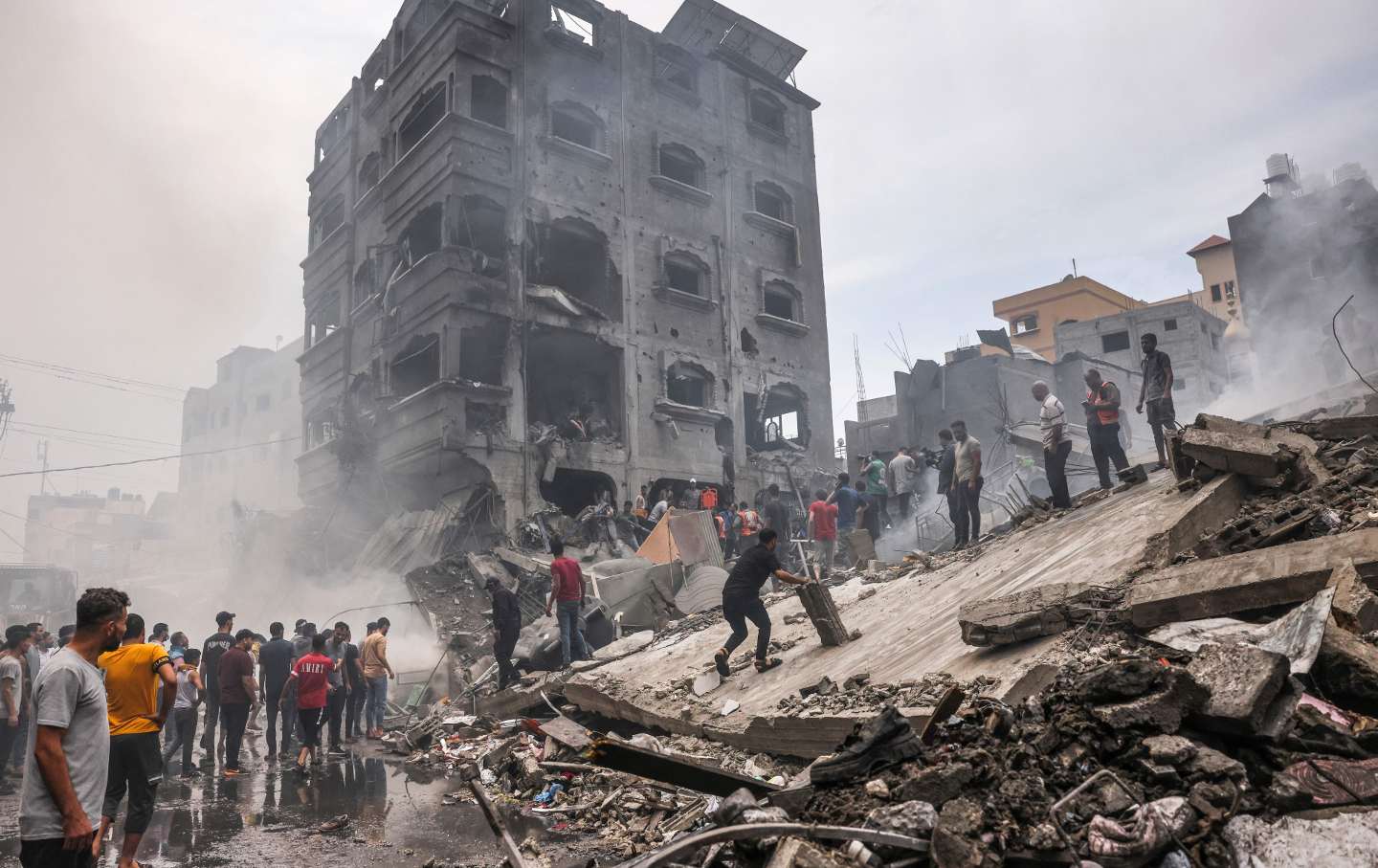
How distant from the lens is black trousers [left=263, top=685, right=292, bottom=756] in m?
9.49

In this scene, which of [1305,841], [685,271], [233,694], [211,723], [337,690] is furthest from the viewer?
[685,271]

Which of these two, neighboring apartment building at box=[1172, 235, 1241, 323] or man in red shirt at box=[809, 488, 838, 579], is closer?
man in red shirt at box=[809, 488, 838, 579]

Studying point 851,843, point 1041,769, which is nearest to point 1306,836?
point 1041,769

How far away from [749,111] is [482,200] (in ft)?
38.4

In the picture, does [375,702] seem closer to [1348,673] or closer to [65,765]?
[65,765]

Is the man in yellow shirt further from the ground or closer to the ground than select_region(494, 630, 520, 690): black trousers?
further from the ground

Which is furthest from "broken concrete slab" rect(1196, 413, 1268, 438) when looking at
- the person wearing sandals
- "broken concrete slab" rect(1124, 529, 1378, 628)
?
the person wearing sandals

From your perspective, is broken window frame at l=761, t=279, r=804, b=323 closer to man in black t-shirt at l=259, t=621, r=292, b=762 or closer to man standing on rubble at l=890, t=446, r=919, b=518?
man standing on rubble at l=890, t=446, r=919, b=518

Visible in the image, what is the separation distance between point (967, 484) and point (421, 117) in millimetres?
20168

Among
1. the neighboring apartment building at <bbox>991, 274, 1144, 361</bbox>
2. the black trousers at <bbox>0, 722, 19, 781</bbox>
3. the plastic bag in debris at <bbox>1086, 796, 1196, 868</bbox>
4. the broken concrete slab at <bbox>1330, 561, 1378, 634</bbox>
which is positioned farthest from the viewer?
the neighboring apartment building at <bbox>991, 274, 1144, 361</bbox>

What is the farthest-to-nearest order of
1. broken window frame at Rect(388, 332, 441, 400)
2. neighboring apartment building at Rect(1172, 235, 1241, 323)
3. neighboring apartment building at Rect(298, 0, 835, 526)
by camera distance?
1. neighboring apartment building at Rect(1172, 235, 1241, 323)
2. broken window frame at Rect(388, 332, 441, 400)
3. neighboring apartment building at Rect(298, 0, 835, 526)

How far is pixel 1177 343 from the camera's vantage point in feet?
125

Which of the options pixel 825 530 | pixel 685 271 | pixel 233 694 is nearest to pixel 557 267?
pixel 685 271

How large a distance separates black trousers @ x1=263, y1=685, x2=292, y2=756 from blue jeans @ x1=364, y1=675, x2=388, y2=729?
3.61 ft
